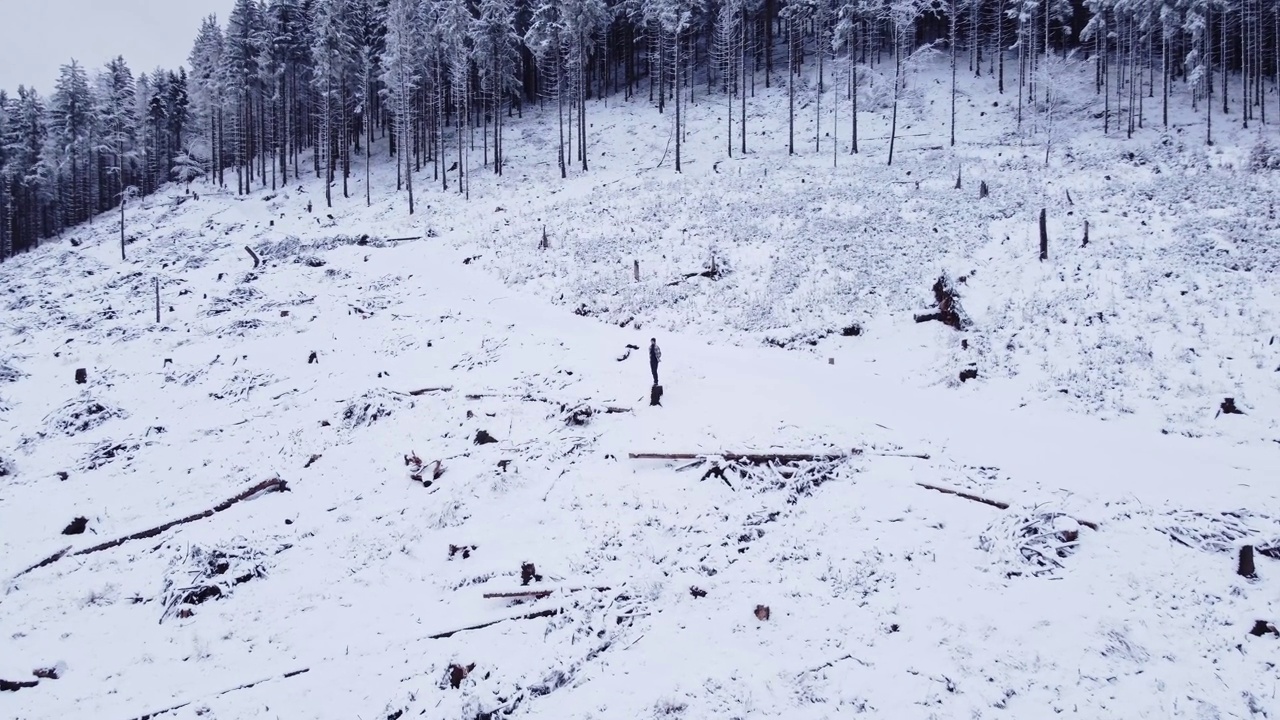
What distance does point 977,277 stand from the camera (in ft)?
66.3

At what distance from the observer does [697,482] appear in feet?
36.0

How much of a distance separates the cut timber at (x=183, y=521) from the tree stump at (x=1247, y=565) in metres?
16.0

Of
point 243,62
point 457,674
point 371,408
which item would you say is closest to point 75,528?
point 371,408

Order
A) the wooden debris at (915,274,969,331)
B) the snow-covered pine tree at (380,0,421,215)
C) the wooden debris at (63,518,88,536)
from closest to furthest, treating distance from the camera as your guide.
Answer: the wooden debris at (63,518,88,536) → the wooden debris at (915,274,969,331) → the snow-covered pine tree at (380,0,421,215)

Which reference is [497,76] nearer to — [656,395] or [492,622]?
[656,395]

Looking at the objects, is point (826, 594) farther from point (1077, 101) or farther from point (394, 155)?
point (394, 155)

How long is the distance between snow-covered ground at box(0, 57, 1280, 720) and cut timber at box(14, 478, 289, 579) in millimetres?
196

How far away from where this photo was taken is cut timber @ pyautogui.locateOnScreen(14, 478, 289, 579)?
38.3ft

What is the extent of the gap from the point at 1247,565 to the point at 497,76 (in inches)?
2207

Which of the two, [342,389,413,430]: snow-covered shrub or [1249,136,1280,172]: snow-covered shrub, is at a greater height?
[1249,136,1280,172]: snow-covered shrub

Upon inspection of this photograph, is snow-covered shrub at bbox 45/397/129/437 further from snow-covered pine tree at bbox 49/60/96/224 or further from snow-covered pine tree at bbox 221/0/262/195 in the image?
snow-covered pine tree at bbox 49/60/96/224

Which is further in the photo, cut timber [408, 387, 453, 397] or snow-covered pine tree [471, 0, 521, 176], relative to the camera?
snow-covered pine tree [471, 0, 521, 176]

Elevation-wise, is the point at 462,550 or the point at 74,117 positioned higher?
the point at 74,117

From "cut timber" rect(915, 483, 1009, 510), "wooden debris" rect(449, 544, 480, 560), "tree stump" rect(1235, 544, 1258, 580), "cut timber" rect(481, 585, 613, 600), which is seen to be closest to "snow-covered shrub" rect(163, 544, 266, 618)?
"wooden debris" rect(449, 544, 480, 560)
